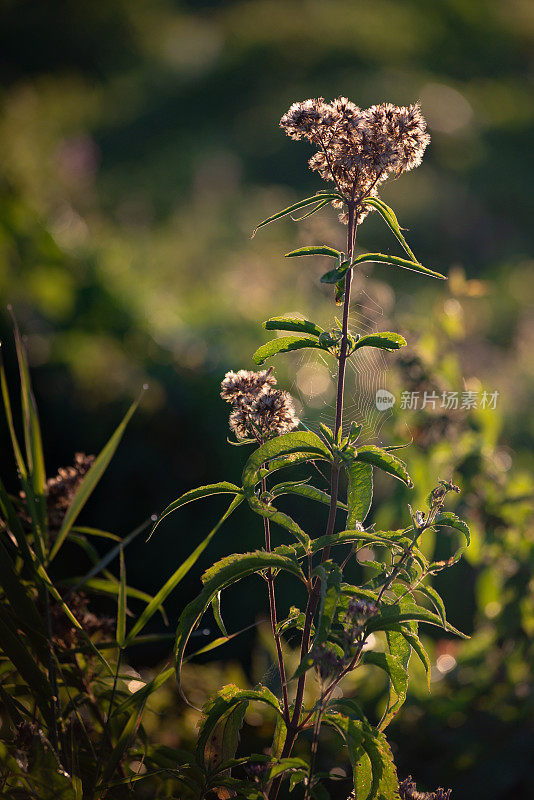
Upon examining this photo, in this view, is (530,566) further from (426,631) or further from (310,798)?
(310,798)

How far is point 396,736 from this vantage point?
171 cm

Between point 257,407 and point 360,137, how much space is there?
0.32 meters

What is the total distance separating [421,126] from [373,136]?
5 cm

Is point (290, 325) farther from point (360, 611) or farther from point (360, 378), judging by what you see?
point (360, 378)

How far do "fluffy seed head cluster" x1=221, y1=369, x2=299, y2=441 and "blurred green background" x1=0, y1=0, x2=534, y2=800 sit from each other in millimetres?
389

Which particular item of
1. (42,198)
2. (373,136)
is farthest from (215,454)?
(42,198)

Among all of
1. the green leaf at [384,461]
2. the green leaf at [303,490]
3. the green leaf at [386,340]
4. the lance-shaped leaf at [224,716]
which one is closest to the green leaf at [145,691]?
the lance-shaped leaf at [224,716]

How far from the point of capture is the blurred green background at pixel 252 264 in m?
1.65

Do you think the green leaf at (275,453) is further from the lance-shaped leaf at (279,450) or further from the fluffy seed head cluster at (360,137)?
the fluffy seed head cluster at (360,137)

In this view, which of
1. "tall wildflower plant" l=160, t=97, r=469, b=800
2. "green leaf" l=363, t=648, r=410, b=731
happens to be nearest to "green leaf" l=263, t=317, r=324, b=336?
"tall wildflower plant" l=160, t=97, r=469, b=800

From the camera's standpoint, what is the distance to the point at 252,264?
17.4 feet

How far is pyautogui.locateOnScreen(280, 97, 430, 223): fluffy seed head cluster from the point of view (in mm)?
765

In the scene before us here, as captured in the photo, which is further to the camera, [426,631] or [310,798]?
[426,631]

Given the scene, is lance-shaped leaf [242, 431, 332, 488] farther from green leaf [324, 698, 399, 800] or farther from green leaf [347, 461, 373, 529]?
green leaf [324, 698, 399, 800]
